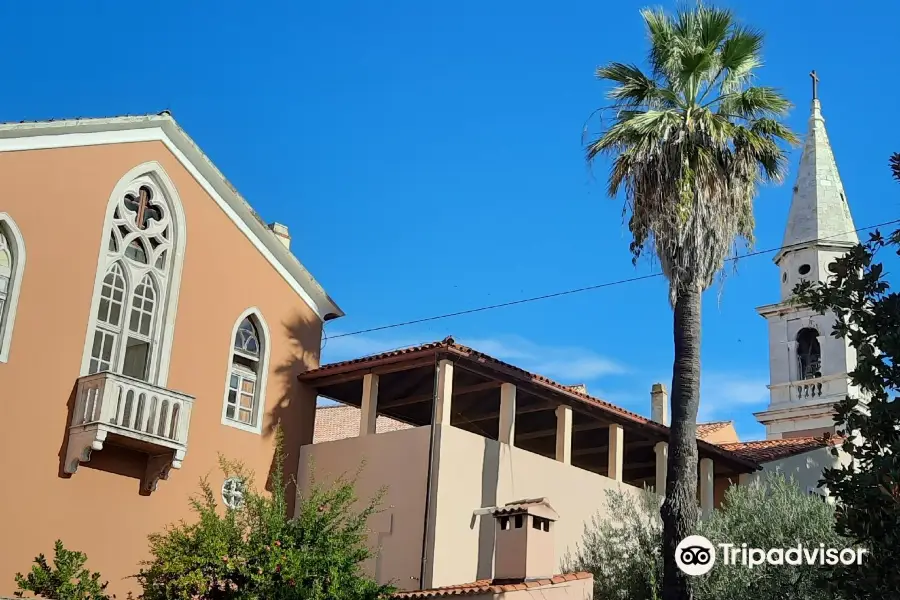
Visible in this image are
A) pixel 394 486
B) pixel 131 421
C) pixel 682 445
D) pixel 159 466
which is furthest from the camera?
pixel 394 486

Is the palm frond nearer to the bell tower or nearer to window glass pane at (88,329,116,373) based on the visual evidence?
window glass pane at (88,329,116,373)

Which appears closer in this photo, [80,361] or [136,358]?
[80,361]

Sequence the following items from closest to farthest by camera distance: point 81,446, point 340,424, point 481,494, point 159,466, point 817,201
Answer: point 81,446 → point 159,466 → point 481,494 → point 817,201 → point 340,424

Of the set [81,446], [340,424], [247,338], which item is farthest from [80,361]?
[340,424]

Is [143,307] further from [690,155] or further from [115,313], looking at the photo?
[690,155]

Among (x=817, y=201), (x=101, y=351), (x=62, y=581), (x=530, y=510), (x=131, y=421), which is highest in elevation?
(x=817, y=201)

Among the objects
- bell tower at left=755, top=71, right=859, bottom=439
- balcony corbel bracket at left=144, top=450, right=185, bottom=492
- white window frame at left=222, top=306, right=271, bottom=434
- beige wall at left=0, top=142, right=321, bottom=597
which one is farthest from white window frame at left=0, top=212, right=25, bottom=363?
bell tower at left=755, top=71, right=859, bottom=439

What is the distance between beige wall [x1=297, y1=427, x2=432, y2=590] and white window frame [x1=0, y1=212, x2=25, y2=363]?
5.11 meters

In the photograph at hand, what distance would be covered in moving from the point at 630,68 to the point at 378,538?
29.8ft

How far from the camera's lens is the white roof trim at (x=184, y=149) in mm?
17656

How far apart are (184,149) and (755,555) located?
11865mm

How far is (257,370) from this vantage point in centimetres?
2055

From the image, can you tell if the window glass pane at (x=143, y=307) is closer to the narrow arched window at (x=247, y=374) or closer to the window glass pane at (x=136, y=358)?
the window glass pane at (x=136, y=358)

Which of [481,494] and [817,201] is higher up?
[817,201]
